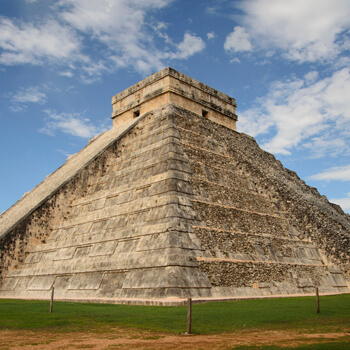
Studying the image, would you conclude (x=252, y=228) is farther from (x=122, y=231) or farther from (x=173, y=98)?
(x=173, y=98)

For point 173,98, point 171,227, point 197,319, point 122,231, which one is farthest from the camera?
point 173,98

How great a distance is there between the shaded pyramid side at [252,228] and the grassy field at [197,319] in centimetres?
273

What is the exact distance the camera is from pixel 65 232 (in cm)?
1521

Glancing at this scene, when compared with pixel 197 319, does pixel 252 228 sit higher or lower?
higher

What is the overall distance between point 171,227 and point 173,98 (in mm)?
9372

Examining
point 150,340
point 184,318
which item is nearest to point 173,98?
point 184,318

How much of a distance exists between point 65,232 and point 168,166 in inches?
184

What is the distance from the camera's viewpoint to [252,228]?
14.7 metres

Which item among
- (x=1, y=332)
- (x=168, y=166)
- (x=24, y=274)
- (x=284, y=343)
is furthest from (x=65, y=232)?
(x=284, y=343)

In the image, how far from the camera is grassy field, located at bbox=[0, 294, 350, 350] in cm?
667

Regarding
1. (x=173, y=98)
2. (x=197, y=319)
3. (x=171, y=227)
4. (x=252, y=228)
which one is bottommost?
(x=197, y=319)

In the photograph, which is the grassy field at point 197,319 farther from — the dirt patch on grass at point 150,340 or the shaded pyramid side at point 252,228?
the shaded pyramid side at point 252,228

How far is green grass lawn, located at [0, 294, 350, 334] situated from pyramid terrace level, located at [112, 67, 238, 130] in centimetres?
1214

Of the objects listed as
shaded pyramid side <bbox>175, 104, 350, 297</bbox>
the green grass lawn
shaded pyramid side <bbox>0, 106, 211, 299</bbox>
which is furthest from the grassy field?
shaded pyramid side <bbox>175, 104, 350, 297</bbox>
